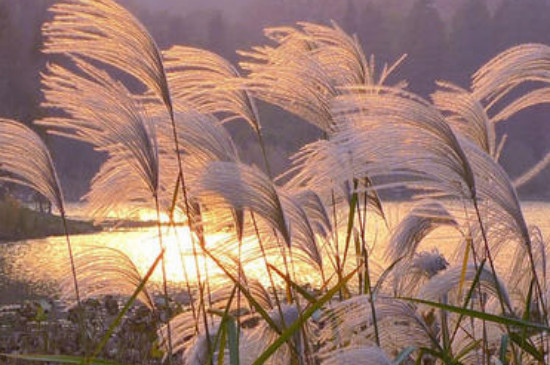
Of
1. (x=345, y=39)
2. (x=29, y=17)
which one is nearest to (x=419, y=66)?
(x=29, y=17)

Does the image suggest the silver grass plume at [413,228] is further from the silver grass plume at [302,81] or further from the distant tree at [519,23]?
the distant tree at [519,23]

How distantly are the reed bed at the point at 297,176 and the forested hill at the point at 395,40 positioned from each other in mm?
50756

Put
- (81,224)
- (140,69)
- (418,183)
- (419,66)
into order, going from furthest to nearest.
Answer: (419,66)
(81,224)
(140,69)
(418,183)

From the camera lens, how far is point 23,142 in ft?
8.55

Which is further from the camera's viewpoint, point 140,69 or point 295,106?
point 295,106

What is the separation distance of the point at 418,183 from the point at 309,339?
31.8 inches

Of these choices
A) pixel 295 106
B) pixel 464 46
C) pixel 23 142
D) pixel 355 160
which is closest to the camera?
pixel 355 160

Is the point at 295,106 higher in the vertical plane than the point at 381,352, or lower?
higher

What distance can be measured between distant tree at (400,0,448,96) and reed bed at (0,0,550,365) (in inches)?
2713

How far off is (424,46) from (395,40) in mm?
12001

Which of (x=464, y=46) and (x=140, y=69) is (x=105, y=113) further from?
(x=464, y=46)

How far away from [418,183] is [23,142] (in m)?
1.10

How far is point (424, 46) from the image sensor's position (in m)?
71.6

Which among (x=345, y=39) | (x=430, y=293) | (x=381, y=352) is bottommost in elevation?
(x=381, y=352)
